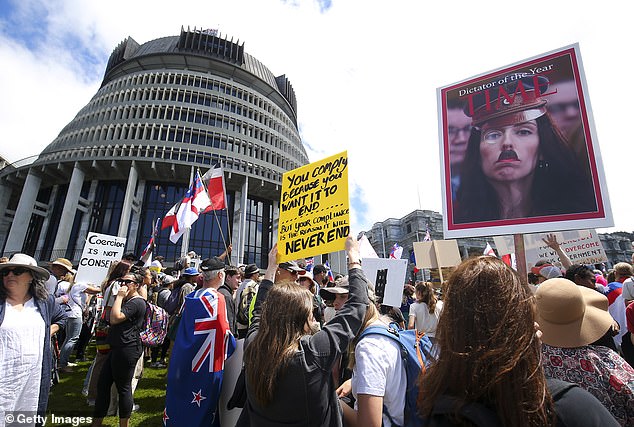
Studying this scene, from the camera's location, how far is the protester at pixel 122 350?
4.07 meters

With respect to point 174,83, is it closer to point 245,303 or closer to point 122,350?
point 245,303

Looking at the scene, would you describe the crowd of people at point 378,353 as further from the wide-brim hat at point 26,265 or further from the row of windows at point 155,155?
the row of windows at point 155,155

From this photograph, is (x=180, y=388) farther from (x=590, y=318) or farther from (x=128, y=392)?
(x=590, y=318)

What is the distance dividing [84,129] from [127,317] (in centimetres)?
4289

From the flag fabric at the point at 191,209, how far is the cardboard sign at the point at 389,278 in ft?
23.5

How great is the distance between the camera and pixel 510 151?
4.00m

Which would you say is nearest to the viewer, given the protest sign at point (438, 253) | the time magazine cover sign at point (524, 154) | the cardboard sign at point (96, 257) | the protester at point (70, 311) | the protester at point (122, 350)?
the time magazine cover sign at point (524, 154)

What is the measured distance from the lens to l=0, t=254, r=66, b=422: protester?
314 cm

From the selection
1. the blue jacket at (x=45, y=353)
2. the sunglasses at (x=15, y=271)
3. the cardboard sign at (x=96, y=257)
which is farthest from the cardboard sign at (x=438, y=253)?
the cardboard sign at (x=96, y=257)

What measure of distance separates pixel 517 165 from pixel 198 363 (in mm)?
4336

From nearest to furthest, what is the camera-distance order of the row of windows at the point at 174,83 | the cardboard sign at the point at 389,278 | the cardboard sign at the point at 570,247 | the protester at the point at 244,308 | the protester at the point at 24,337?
the protester at the point at 24,337
the protester at the point at 244,308
the cardboard sign at the point at 389,278
the cardboard sign at the point at 570,247
the row of windows at the point at 174,83

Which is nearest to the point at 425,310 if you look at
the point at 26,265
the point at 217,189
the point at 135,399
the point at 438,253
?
the point at 438,253

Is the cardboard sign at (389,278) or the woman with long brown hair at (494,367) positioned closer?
the woman with long brown hair at (494,367)

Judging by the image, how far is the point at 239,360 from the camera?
3.56 meters
